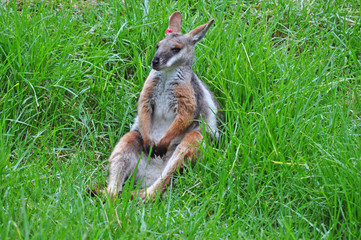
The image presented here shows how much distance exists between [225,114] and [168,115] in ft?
1.89

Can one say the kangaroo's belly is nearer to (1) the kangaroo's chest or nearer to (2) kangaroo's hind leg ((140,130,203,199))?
(1) the kangaroo's chest

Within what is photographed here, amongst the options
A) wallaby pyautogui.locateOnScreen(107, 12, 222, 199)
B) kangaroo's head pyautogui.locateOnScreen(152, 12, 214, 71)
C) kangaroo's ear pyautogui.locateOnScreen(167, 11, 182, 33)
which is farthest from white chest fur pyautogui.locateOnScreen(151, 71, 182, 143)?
kangaroo's ear pyautogui.locateOnScreen(167, 11, 182, 33)

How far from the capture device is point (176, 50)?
5.10 meters

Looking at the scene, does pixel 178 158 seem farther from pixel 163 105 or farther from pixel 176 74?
pixel 176 74

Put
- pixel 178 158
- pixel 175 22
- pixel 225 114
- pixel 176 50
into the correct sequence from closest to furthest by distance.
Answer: pixel 178 158 → pixel 176 50 → pixel 225 114 → pixel 175 22

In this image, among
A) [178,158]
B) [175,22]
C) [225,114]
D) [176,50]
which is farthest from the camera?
[175,22]

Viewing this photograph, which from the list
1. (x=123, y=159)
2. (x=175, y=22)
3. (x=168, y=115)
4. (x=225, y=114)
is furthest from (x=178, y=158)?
(x=175, y=22)

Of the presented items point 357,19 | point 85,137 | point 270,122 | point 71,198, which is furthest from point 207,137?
point 357,19

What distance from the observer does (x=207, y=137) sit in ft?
16.6

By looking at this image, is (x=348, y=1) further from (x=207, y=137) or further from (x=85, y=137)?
(x=85, y=137)

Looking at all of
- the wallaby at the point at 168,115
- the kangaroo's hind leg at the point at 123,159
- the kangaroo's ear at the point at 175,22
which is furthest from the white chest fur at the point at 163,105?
the kangaroo's ear at the point at 175,22

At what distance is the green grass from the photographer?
12.1 feet

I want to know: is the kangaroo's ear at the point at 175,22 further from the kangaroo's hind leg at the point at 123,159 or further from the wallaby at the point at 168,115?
the kangaroo's hind leg at the point at 123,159

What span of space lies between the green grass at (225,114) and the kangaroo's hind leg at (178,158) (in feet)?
0.42
